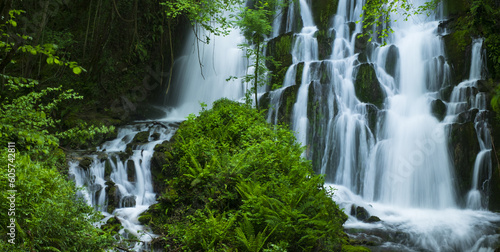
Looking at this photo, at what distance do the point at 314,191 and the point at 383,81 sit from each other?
1073 cm

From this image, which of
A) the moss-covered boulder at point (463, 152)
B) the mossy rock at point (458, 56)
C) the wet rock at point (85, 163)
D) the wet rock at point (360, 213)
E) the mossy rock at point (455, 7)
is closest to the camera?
the wet rock at point (360, 213)

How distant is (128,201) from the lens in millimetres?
9086

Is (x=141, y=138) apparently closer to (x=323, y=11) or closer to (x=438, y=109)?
(x=438, y=109)

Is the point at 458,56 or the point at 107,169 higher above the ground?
the point at 458,56

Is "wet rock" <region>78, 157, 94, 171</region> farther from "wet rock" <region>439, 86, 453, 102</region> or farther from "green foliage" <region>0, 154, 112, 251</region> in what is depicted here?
"wet rock" <region>439, 86, 453, 102</region>

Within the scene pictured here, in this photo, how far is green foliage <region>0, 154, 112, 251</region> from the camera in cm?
370

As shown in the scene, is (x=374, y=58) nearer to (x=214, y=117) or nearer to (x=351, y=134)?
(x=351, y=134)

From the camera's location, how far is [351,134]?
1333cm

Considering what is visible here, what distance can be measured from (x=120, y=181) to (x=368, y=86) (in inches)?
425

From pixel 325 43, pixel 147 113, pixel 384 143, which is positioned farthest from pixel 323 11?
pixel 147 113

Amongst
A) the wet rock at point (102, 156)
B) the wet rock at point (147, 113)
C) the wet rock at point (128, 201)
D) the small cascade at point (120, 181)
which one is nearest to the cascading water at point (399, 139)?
the small cascade at point (120, 181)

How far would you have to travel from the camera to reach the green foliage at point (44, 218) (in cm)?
370

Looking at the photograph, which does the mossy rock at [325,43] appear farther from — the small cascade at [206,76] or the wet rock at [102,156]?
the wet rock at [102,156]

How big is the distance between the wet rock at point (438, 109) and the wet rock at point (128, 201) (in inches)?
438
